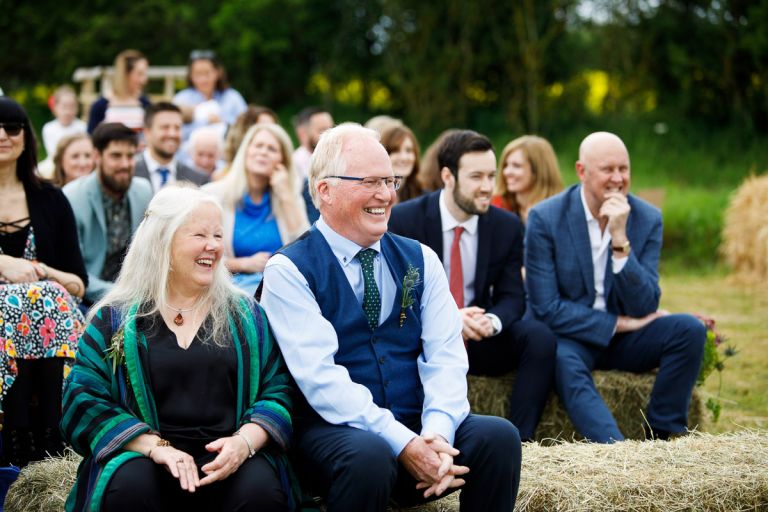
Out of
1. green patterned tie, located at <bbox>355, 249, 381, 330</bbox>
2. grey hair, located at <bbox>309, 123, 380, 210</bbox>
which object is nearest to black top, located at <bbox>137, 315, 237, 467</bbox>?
green patterned tie, located at <bbox>355, 249, 381, 330</bbox>

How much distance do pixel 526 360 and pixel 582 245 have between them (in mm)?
726

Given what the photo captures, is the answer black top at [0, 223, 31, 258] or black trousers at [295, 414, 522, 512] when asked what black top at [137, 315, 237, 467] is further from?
black top at [0, 223, 31, 258]

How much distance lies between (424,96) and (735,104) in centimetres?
482

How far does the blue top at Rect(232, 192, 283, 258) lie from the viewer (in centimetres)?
609

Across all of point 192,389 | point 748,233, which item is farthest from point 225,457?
point 748,233

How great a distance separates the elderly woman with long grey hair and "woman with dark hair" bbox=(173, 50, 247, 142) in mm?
5813

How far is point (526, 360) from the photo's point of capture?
5.02 m

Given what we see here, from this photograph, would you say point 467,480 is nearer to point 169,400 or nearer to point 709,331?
point 169,400

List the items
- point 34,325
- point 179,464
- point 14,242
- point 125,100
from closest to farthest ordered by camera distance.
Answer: point 179,464 → point 34,325 → point 14,242 → point 125,100

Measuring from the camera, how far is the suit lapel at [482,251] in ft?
17.1

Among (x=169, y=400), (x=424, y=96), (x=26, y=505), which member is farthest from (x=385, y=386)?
(x=424, y=96)

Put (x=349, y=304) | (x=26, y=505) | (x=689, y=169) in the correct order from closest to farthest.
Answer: (x=349, y=304) < (x=26, y=505) < (x=689, y=169)

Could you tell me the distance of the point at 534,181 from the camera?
251 inches

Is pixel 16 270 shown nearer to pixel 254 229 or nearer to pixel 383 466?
pixel 254 229
